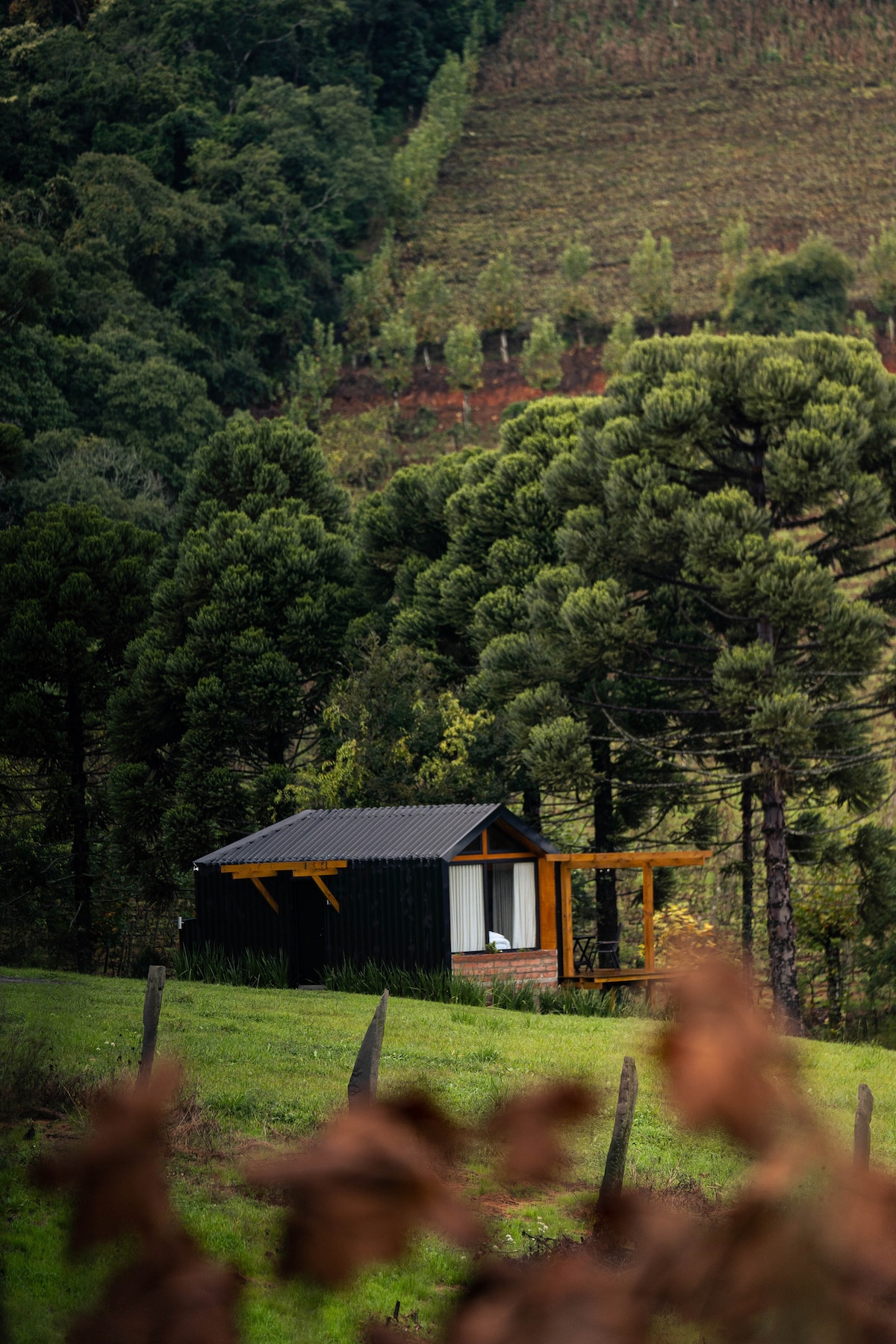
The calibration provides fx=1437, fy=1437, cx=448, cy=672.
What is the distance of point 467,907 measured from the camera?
70.5 feet

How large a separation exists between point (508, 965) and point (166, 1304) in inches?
832

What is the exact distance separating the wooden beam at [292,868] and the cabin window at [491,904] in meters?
1.78

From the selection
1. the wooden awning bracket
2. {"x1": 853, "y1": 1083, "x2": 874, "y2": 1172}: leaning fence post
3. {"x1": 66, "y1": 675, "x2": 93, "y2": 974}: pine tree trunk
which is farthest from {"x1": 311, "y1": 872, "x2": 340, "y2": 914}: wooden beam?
{"x1": 853, "y1": 1083, "x2": 874, "y2": 1172}: leaning fence post

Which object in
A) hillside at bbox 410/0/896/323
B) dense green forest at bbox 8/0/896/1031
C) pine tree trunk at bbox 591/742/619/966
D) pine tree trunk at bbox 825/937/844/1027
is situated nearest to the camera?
dense green forest at bbox 8/0/896/1031

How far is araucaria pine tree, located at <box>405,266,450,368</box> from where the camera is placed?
68812mm

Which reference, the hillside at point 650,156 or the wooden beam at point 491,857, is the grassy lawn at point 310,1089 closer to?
the wooden beam at point 491,857

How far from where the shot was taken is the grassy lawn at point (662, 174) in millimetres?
77188

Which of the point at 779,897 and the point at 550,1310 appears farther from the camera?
the point at 779,897

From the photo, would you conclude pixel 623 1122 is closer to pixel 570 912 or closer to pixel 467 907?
pixel 467 907

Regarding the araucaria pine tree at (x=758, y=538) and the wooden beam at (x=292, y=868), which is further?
the araucaria pine tree at (x=758, y=538)

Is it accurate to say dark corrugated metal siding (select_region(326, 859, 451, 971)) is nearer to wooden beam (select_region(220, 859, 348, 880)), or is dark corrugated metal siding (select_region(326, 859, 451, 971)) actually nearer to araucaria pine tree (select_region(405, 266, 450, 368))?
wooden beam (select_region(220, 859, 348, 880))

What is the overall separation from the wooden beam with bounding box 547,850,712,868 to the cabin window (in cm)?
65

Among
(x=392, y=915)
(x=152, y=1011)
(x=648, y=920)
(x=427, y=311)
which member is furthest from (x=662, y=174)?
(x=152, y=1011)

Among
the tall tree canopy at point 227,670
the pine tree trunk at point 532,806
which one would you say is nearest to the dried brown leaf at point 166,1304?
the pine tree trunk at point 532,806
